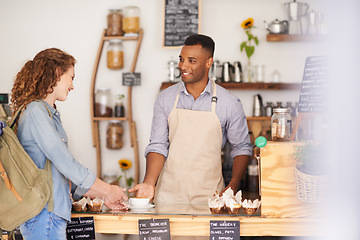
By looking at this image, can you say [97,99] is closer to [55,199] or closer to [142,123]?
[142,123]

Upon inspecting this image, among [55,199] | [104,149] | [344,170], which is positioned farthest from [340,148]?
[104,149]

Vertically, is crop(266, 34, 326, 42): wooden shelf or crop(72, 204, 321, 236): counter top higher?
crop(266, 34, 326, 42): wooden shelf

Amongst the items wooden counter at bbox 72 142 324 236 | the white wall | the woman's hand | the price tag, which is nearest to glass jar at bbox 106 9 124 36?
the white wall

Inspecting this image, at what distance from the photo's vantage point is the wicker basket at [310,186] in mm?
1771

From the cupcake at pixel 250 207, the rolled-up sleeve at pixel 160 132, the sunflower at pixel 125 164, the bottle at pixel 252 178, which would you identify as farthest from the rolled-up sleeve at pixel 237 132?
the sunflower at pixel 125 164

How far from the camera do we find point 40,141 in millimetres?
1749

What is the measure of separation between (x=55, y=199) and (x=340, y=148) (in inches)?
40.8

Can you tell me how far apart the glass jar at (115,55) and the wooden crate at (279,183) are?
2.91 metres

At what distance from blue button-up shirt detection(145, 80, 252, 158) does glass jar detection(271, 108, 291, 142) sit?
2.11 ft

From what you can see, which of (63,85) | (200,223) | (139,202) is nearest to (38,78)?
(63,85)

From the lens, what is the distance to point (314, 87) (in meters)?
2.05

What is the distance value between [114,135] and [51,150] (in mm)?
2866

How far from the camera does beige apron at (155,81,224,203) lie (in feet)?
8.79

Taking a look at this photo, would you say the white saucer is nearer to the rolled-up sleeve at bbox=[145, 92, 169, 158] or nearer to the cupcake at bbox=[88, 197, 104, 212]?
the cupcake at bbox=[88, 197, 104, 212]
